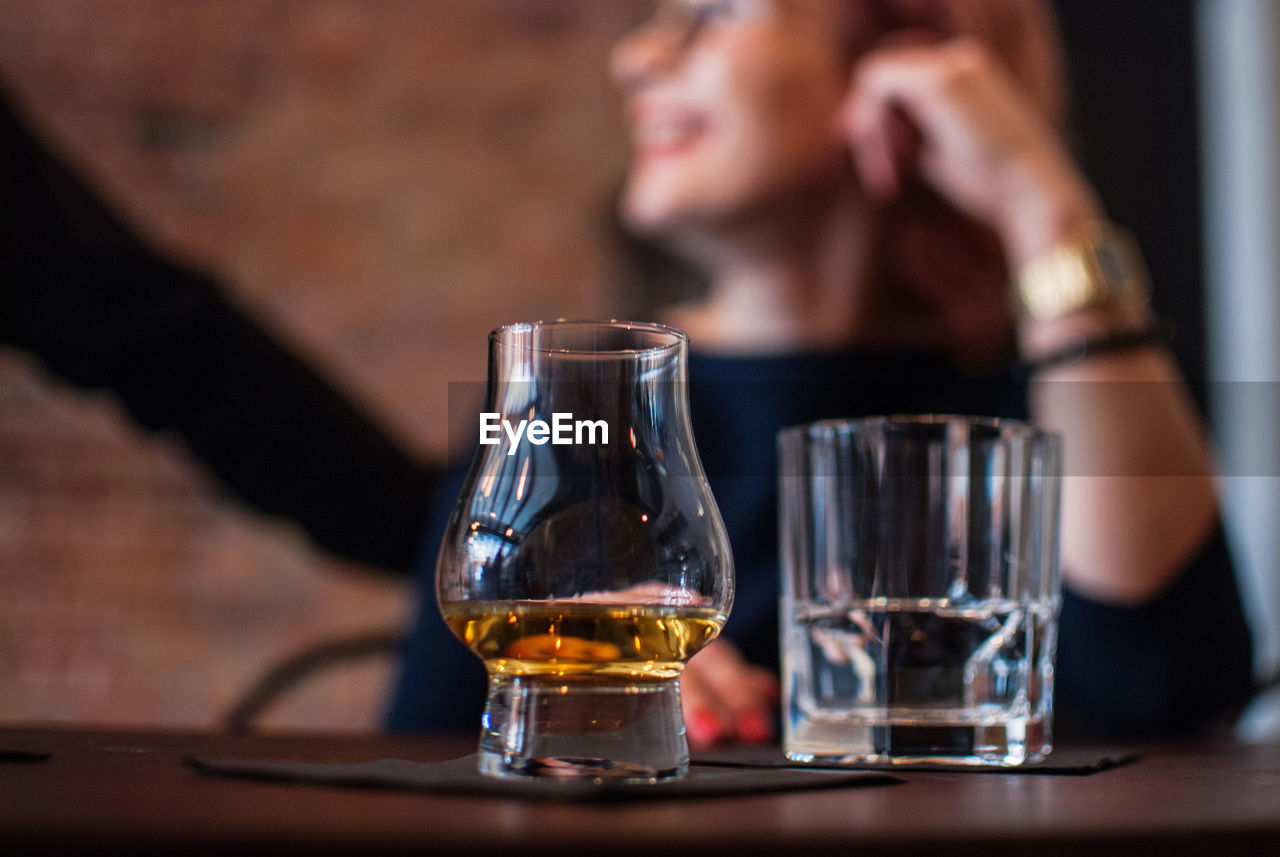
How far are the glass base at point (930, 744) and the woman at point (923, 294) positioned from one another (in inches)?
11.3

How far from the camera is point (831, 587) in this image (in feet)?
1.62

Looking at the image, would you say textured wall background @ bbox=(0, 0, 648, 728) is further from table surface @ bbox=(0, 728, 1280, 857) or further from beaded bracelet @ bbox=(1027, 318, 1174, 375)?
table surface @ bbox=(0, 728, 1280, 857)

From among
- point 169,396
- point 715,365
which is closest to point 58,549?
point 169,396

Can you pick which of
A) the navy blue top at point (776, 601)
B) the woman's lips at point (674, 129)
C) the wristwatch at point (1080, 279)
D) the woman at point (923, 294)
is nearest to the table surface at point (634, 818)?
the woman at point (923, 294)

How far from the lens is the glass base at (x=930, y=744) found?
0.46 meters

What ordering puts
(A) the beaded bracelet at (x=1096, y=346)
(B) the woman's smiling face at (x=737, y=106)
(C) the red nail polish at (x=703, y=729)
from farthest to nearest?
(B) the woman's smiling face at (x=737, y=106) → (A) the beaded bracelet at (x=1096, y=346) → (C) the red nail polish at (x=703, y=729)

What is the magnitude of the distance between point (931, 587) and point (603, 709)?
186mm

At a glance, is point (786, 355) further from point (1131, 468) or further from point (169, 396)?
point (169, 396)

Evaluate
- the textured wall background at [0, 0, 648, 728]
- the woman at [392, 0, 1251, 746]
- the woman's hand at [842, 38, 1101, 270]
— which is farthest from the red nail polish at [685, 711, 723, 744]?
the textured wall background at [0, 0, 648, 728]

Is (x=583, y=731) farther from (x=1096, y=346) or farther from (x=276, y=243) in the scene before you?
(x=276, y=243)

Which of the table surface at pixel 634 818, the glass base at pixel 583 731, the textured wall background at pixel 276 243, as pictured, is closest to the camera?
the table surface at pixel 634 818

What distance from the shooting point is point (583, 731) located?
0.35 metres

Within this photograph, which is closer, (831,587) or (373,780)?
(373,780)

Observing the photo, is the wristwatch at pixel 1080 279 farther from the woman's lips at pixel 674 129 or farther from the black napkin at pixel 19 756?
the black napkin at pixel 19 756
